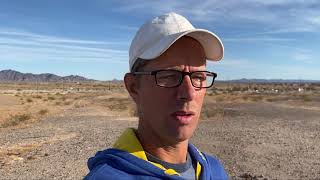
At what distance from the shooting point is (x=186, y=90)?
1798mm

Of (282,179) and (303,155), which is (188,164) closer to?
(282,179)

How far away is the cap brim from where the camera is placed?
1.72 m

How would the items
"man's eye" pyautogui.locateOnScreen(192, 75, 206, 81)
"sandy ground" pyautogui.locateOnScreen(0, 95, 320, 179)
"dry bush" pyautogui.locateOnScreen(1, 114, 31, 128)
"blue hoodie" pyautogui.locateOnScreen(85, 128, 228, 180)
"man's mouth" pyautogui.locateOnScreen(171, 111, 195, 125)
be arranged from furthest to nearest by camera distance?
"dry bush" pyautogui.locateOnScreen(1, 114, 31, 128) → "sandy ground" pyautogui.locateOnScreen(0, 95, 320, 179) → "man's eye" pyautogui.locateOnScreen(192, 75, 206, 81) → "man's mouth" pyautogui.locateOnScreen(171, 111, 195, 125) → "blue hoodie" pyautogui.locateOnScreen(85, 128, 228, 180)

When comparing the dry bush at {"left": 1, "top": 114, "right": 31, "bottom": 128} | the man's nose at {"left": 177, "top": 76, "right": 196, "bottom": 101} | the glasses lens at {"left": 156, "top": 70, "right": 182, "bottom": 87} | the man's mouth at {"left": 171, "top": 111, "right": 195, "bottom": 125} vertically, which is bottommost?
the dry bush at {"left": 1, "top": 114, "right": 31, "bottom": 128}

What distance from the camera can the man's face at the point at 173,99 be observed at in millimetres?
1754

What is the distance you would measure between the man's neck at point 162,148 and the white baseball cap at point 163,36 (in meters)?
0.31

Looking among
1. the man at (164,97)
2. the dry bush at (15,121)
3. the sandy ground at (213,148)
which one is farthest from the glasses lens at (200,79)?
the dry bush at (15,121)

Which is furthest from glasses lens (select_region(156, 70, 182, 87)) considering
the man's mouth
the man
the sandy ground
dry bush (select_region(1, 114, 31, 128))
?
dry bush (select_region(1, 114, 31, 128))

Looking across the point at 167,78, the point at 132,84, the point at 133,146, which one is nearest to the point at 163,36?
the point at 167,78

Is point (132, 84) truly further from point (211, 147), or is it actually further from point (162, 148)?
point (211, 147)

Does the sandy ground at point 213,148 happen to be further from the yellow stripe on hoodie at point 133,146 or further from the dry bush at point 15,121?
the yellow stripe on hoodie at point 133,146

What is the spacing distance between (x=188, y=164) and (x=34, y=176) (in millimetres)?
10185

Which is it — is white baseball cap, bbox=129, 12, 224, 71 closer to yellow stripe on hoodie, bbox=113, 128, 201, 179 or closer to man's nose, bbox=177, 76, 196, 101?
man's nose, bbox=177, 76, 196, 101

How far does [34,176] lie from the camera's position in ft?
37.5
